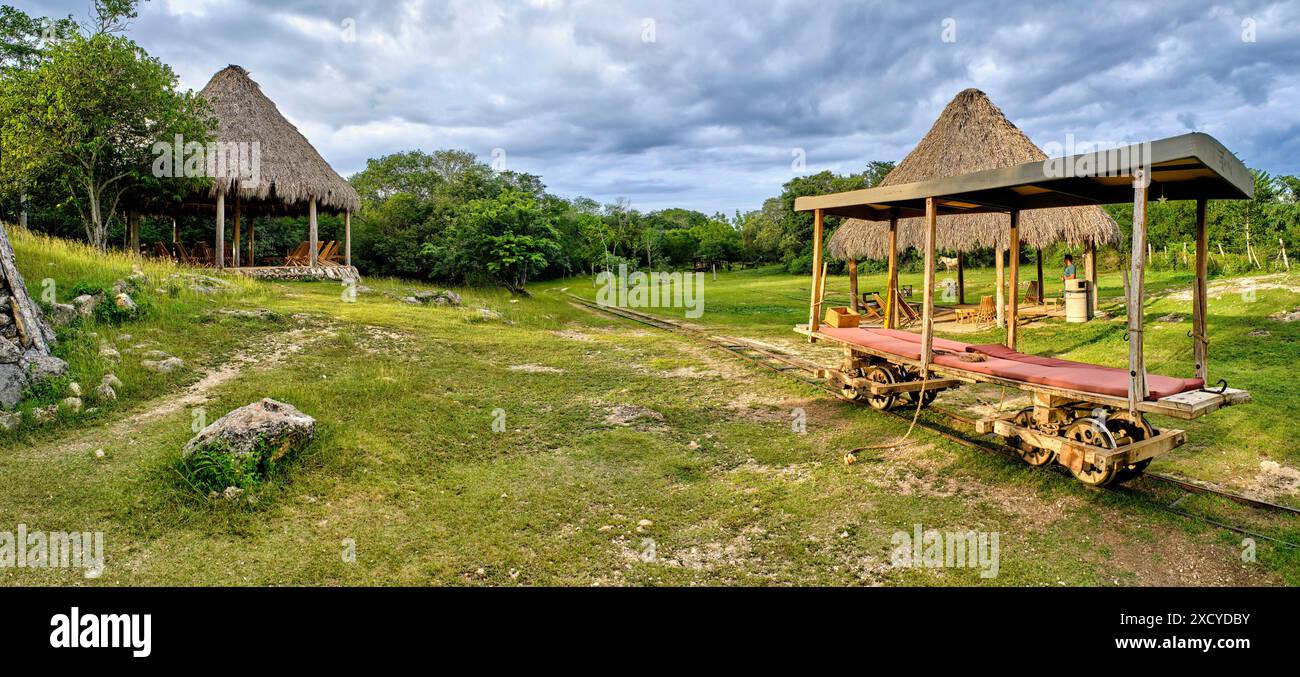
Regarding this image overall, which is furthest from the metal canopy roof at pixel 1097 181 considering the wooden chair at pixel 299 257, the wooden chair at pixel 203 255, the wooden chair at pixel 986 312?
the wooden chair at pixel 203 255

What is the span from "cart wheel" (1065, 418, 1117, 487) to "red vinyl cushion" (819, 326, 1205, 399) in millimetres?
295

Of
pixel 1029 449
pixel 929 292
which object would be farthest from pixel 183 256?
pixel 1029 449

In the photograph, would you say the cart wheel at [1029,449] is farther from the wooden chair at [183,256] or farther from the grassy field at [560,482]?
the wooden chair at [183,256]

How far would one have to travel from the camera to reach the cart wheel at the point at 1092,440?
5246 millimetres

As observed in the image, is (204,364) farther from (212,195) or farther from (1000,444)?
(212,195)

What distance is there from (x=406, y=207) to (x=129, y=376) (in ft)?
86.0

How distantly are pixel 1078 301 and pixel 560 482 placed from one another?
1342cm

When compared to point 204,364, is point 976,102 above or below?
above

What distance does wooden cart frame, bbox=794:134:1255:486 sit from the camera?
4930 millimetres

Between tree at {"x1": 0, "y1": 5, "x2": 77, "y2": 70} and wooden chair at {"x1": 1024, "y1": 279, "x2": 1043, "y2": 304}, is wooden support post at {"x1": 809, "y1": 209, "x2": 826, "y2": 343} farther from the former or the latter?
tree at {"x1": 0, "y1": 5, "x2": 77, "y2": 70}

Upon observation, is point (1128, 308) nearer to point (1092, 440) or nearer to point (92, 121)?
point (1092, 440)

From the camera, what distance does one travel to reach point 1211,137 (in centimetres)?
499

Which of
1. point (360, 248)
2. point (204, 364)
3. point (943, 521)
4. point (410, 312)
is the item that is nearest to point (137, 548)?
point (204, 364)

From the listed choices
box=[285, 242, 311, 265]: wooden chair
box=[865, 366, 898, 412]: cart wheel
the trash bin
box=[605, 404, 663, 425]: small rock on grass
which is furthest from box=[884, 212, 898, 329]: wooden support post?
box=[285, 242, 311, 265]: wooden chair
